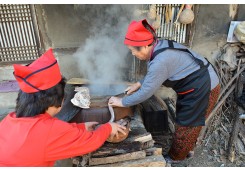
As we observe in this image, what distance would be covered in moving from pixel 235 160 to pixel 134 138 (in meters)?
2.04

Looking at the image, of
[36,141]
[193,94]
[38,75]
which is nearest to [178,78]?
[193,94]

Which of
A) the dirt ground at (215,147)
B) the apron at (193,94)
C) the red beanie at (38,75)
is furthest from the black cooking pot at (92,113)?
the dirt ground at (215,147)

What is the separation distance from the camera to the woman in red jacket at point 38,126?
6.95 feet

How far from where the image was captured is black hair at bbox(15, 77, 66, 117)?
87.7 inches

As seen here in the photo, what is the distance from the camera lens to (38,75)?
212 cm

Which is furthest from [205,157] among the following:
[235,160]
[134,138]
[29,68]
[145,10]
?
[29,68]

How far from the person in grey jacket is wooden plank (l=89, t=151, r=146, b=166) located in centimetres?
60

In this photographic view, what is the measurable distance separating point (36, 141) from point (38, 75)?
0.57 meters

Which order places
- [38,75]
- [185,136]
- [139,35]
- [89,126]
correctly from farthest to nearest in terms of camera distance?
[185,136], [89,126], [139,35], [38,75]

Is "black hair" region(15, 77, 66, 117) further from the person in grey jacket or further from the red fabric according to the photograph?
the person in grey jacket

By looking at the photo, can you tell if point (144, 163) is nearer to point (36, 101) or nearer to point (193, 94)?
point (193, 94)

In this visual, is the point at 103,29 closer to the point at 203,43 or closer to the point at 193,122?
the point at 203,43

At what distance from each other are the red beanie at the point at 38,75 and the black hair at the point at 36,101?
0.18ft

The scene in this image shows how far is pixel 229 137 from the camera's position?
4.34 m
